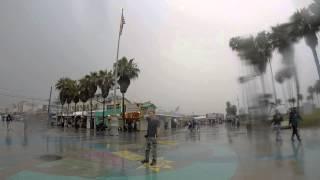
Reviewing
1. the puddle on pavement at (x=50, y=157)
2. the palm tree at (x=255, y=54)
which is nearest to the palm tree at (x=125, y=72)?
the palm tree at (x=255, y=54)

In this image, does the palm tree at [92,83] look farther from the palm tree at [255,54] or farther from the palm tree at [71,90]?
the palm tree at [255,54]

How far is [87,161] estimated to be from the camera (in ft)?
39.1

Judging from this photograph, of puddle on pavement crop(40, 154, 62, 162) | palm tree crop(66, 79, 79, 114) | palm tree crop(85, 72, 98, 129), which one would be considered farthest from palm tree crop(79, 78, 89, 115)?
puddle on pavement crop(40, 154, 62, 162)

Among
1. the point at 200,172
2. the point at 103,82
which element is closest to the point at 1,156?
the point at 200,172

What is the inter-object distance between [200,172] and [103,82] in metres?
50.2

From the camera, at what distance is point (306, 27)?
36.5 metres

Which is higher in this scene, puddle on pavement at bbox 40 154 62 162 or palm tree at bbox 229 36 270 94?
palm tree at bbox 229 36 270 94

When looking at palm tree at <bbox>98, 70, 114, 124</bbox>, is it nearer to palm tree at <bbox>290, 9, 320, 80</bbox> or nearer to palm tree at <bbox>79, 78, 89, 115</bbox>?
palm tree at <bbox>79, 78, 89, 115</bbox>

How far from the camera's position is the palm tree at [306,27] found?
3483 centimetres

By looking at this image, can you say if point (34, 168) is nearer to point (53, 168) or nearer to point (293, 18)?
point (53, 168)

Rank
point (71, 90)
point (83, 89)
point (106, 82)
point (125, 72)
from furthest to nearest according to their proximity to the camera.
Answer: point (71, 90)
point (83, 89)
point (106, 82)
point (125, 72)

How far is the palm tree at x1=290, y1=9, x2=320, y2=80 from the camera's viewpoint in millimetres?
34825

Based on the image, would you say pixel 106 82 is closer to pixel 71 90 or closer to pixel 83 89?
pixel 83 89

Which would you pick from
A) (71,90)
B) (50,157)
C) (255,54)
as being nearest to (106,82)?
(71,90)
